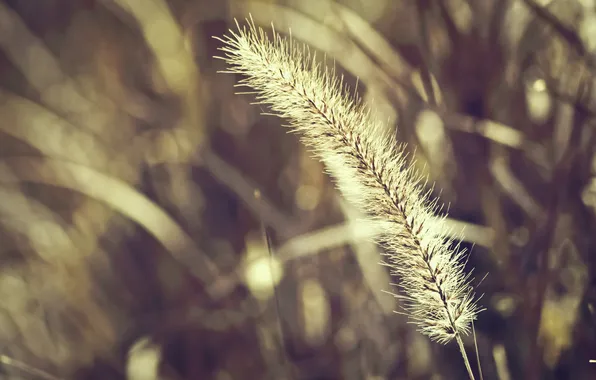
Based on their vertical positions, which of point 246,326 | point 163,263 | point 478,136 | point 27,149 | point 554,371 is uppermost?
point 27,149

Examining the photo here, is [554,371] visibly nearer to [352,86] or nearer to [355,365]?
[355,365]

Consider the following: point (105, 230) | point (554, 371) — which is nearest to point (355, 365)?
point (554, 371)

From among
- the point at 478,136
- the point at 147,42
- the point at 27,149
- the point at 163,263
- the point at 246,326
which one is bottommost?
the point at 246,326

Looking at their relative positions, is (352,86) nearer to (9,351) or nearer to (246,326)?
(246,326)

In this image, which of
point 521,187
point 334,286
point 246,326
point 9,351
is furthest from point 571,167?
point 9,351

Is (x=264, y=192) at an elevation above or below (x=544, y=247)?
above

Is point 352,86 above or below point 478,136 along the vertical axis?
above

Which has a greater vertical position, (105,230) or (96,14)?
(96,14)

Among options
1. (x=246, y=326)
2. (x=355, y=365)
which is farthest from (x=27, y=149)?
(x=355, y=365)
